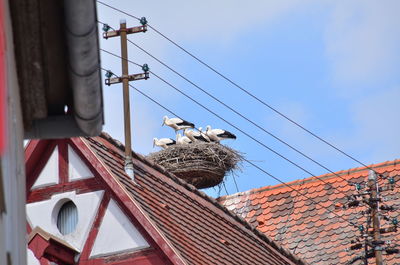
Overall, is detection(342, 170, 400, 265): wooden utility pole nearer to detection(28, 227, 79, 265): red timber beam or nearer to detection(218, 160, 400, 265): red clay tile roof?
detection(218, 160, 400, 265): red clay tile roof

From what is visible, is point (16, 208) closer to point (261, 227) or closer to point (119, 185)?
point (119, 185)

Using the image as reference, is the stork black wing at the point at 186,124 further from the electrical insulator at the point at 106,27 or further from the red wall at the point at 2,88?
the red wall at the point at 2,88

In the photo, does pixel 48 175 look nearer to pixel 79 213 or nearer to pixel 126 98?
pixel 79 213

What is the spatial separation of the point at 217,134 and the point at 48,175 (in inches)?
437

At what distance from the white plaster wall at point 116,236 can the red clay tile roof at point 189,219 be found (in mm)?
230

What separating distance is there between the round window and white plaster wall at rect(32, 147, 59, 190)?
→ 314 mm

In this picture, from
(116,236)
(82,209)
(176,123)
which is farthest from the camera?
(176,123)

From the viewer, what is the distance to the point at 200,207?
661 inches

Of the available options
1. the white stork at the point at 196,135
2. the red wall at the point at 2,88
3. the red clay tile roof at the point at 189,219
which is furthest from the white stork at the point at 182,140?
the red wall at the point at 2,88

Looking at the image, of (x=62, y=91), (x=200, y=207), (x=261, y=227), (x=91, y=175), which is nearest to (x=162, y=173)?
(x=200, y=207)

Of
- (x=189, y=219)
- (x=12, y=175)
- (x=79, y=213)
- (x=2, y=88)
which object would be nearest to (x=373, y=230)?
(x=189, y=219)

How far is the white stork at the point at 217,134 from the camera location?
25.7m

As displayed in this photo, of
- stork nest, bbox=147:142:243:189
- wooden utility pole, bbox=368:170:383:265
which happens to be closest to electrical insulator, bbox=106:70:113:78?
wooden utility pole, bbox=368:170:383:265

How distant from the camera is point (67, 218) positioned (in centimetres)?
1476
